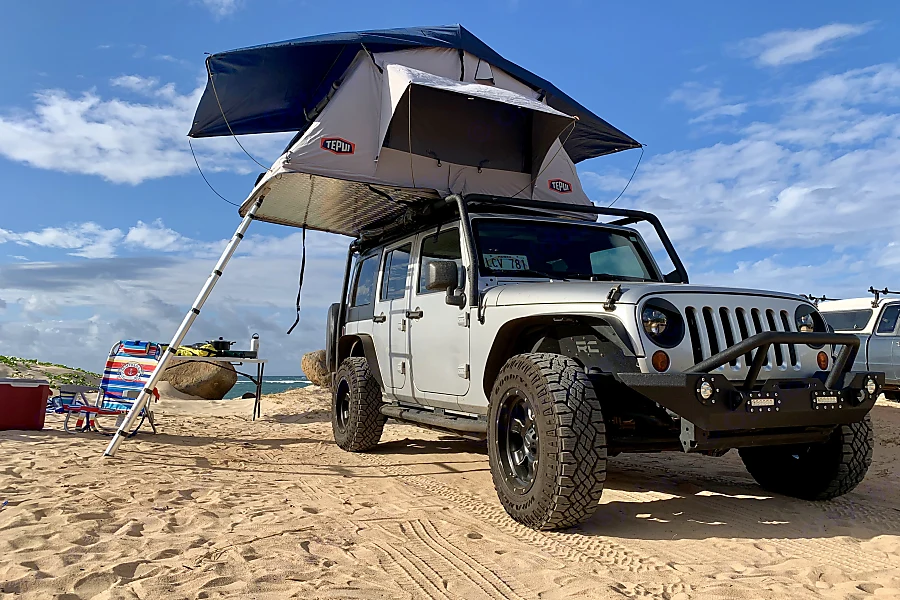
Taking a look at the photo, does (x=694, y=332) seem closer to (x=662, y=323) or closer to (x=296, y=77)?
(x=662, y=323)

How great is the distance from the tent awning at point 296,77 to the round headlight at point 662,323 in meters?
4.24

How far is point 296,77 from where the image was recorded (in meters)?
7.02

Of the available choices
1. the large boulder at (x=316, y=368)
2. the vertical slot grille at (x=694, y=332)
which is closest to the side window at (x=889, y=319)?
the vertical slot grille at (x=694, y=332)

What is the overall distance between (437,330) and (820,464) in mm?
2719

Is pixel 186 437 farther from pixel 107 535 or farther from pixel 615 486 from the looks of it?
pixel 615 486

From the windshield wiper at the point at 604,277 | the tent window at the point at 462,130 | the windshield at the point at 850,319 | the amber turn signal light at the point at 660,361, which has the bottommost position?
the amber turn signal light at the point at 660,361

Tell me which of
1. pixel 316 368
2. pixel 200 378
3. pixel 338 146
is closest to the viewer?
pixel 338 146

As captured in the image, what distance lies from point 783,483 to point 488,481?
6.86ft

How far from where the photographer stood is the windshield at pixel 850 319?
38.8 ft

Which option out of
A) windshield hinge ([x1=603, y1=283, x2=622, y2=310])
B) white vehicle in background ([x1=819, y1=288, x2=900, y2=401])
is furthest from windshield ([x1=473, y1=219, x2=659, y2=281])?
white vehicle in background ([x1=819, y1=288, x2=900, y2=401])

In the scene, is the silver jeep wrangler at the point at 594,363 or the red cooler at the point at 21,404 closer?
the silver jeep wrangler at the point at 594,363

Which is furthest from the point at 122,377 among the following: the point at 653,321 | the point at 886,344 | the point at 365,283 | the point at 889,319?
the point at 889,319

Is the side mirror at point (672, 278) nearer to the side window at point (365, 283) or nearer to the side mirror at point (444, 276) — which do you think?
the side mirror at point (444, 276)

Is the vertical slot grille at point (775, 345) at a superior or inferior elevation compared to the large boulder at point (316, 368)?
superior
